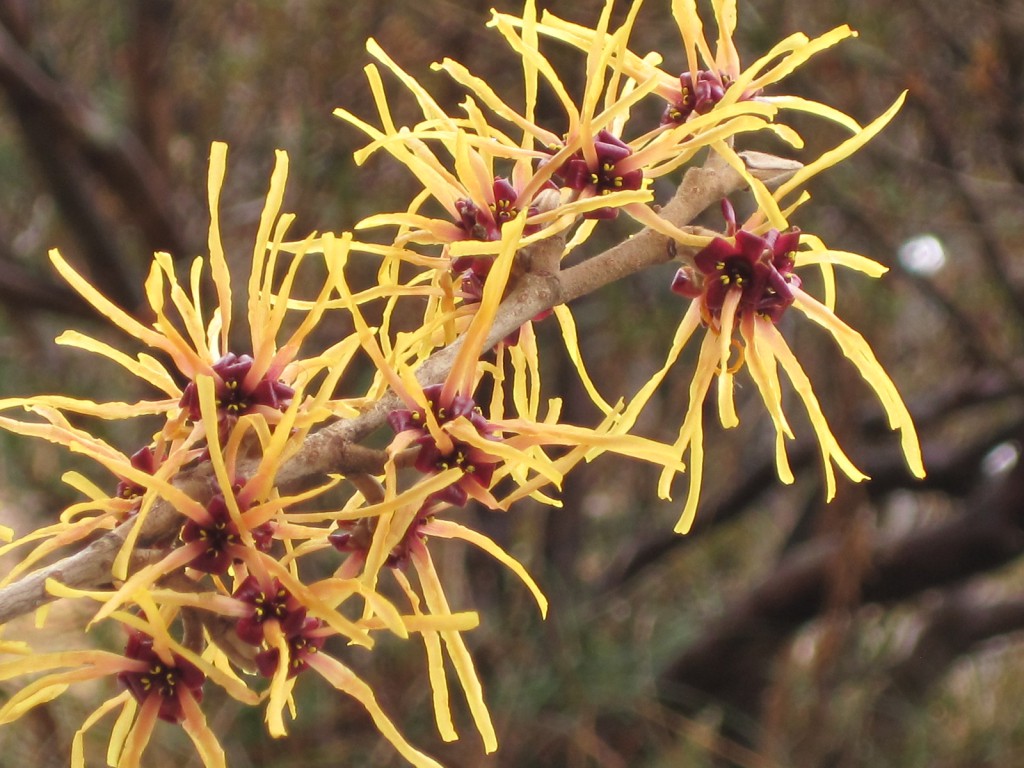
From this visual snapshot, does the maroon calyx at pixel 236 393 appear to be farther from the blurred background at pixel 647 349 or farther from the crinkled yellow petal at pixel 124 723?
the blurred background at pixel 647 349

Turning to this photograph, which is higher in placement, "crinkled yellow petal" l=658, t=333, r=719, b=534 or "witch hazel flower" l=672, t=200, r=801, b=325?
"witch hazel flower" l=672, t=200, r=801, b=325

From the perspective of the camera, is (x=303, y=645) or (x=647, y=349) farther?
(x=647, y=349)

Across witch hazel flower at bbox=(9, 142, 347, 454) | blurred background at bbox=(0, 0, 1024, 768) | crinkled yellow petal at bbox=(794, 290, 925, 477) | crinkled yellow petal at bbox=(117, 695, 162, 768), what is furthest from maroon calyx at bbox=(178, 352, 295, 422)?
blurred background at bbox=(0, 0, 1024, 768)

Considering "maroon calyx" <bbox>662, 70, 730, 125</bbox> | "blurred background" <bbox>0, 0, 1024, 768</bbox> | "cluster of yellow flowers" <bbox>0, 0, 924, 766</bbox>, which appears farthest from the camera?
"blurred background" <bbox>0, 0, 1024, 768</bbox>

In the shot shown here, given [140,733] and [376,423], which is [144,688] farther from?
[376,423]

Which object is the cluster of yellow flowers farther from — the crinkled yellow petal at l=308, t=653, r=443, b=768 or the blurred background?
the blurred background

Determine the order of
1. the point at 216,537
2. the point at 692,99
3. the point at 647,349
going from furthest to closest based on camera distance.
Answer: the point at 647,349, the point at 692,99, the point at 216,537

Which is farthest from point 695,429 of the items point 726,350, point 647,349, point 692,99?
point 647,349
